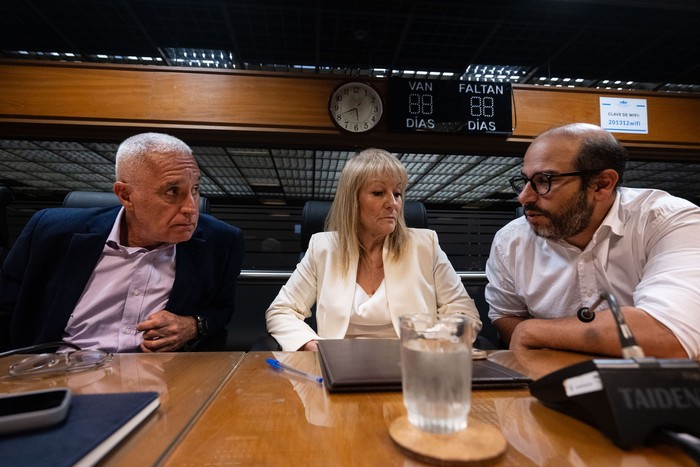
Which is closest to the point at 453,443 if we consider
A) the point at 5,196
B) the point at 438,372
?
the point at 438,372

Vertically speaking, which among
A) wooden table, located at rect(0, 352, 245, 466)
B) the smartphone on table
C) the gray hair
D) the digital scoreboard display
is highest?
the digital scoreboard display

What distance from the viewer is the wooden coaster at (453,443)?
43 centimetres

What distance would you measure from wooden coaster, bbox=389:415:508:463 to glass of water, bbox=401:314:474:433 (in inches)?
0.5

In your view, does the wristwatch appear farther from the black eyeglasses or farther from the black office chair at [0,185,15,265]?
the black eyeglasses

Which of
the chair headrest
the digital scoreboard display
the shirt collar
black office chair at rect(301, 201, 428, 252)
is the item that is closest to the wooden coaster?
the shirt collar

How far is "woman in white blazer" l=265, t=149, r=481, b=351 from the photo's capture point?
1679 millimetres

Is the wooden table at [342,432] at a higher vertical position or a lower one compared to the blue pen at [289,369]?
higher

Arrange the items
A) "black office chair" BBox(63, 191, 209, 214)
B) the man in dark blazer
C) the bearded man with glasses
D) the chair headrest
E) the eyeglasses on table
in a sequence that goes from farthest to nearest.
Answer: "black office chair" BBox(63, 191, 209, 214), the chair headrest, the man in dark blazer, the bearded man with glasses, the eyeglasses on table

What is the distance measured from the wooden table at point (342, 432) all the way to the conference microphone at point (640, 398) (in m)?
0.02

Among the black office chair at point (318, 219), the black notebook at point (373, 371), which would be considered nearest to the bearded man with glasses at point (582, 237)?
the black notebook at point (373, 371)

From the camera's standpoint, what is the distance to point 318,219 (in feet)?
7.08

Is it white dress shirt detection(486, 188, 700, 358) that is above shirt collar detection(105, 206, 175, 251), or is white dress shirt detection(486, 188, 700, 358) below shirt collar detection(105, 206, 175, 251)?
below

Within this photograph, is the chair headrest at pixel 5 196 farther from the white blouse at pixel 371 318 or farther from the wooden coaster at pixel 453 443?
the wooden coaster at pixel 453 443

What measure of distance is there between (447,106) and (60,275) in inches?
103
